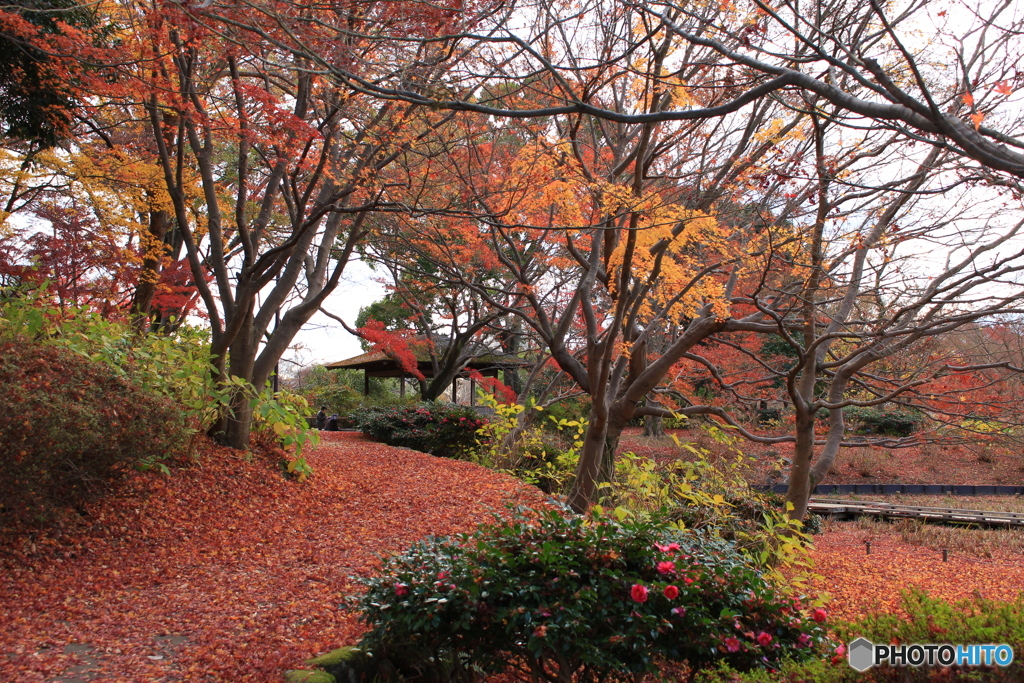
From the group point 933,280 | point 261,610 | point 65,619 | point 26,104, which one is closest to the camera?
point 65,619

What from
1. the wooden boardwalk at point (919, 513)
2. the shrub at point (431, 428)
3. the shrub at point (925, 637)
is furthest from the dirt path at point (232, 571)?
the shrub at point (431, 428)

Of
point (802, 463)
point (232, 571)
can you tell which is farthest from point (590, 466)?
point (232, 571)

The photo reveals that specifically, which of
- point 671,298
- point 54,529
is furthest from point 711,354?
point 54,529

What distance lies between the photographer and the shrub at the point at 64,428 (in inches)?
176

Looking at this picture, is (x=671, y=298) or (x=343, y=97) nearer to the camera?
(x=343, y=97)

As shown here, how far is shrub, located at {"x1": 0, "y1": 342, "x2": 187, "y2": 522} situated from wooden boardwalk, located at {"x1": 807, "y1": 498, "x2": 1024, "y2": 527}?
1012 cm

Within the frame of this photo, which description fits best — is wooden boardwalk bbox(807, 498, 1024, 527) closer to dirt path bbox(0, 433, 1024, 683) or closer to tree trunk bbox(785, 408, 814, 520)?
dirt path bbox(0, 433, 1024, 683)

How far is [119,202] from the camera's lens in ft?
35.2

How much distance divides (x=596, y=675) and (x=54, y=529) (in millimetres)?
4229

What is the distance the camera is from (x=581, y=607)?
2895 mm

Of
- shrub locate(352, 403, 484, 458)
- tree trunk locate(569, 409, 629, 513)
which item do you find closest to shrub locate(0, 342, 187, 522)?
tree trunk locate(569, 409, 629, 513)

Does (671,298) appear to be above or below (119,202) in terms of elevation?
below

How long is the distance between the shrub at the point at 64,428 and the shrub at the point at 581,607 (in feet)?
9.07

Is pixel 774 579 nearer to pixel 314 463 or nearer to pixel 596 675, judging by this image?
pixel 596 675
